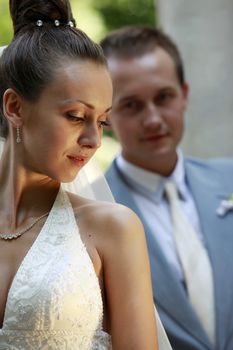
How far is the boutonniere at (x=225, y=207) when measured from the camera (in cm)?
398

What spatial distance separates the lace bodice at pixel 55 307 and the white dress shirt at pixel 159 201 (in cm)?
116

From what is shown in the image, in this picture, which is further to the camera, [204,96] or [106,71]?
[204,96]

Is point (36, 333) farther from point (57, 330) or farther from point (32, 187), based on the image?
point (32, 187)

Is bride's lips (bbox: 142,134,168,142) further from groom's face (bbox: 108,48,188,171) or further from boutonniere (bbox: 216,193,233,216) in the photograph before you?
boutonniere (bbox: 216,193,233,216)

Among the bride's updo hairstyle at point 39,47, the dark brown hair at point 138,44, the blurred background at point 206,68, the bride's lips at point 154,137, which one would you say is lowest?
the blurred background at point 206,68

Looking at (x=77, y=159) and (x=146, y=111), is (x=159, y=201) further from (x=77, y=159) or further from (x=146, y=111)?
(x=77, y=159)

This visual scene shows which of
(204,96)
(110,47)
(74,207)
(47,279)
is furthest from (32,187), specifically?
(204,96)

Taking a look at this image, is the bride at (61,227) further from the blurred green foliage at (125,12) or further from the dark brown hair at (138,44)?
the blurred green foliage at (125,12)

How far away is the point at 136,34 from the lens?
4371 millimetres

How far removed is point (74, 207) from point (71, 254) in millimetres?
197

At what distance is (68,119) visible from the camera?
264 cm

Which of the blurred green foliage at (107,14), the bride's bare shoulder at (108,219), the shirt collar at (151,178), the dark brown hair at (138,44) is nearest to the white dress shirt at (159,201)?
the shirt collar at (151,178)

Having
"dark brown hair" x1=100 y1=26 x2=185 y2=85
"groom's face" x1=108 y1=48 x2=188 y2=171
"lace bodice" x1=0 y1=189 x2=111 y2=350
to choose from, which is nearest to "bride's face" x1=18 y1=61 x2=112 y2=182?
"lace bodice" x1=0 y1=189 x2=111 y2=350

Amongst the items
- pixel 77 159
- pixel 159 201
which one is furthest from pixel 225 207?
pixel 77 159
